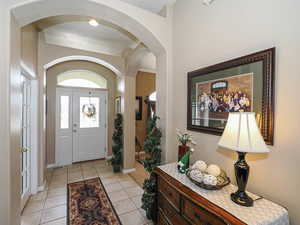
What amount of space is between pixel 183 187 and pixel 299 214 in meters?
0.75

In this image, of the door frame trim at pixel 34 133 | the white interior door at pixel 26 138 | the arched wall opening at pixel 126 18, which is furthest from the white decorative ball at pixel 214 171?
the door frame trim at pixel 34 133

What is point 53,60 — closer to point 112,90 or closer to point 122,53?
point 122,53

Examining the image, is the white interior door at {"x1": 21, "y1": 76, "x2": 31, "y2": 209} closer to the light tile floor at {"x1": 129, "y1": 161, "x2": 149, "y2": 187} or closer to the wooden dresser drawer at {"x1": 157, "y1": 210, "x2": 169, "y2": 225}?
the light tile floor at {"x1": 129, "y1": 161, "x2": 149, "y2": 187}

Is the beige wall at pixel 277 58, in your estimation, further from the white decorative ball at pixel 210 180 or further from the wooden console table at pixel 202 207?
the white decorative ball at pixel 210 180

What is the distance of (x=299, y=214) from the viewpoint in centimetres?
92

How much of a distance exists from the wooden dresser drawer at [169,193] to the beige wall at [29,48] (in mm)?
2397

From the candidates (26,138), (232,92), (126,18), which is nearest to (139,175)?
(26,138)

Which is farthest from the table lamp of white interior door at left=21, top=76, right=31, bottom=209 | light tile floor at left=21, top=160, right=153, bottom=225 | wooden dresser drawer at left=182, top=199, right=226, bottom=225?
white interior door at left=21, top=76, right=31, bottom=209

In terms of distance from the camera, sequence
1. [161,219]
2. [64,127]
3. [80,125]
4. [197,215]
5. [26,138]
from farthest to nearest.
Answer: [80,125] < [64,127] < [26,138] < [161,219] < [197,215]

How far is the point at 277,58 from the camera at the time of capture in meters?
1.01

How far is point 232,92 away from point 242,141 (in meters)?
0.53

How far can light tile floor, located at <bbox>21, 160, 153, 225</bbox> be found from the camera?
6.57 feet

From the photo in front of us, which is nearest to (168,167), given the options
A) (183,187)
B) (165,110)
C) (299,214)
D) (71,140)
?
(183,187)

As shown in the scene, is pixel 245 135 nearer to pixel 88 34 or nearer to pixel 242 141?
pixel 242 141
